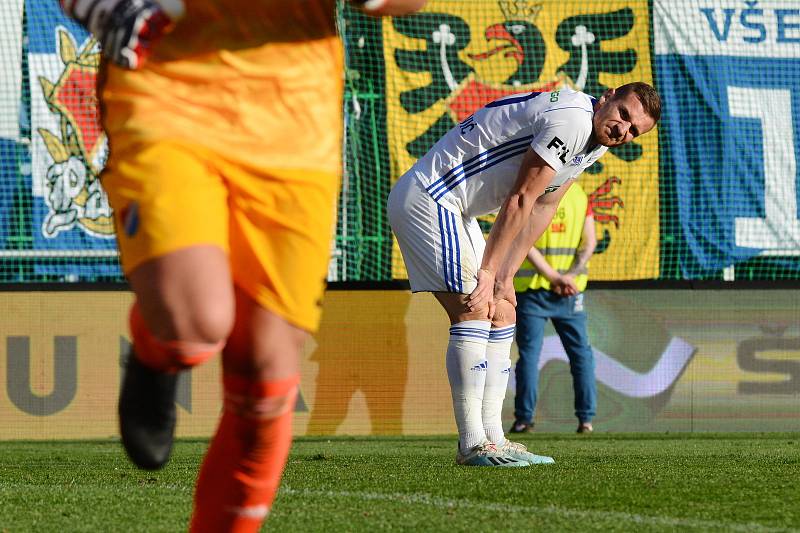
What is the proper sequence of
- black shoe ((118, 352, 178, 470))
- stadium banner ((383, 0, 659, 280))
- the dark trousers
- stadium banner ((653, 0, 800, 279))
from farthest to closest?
stadium banner ((653, 0, 800, 279)) < stadium banner ((383, 0, 659, 280)) < the dark trousers < black shoe ((118, 352, 178, 470))

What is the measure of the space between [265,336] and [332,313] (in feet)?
25.3

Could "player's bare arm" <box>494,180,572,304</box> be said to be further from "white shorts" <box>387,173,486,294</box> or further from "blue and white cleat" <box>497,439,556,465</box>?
"blue and white cleat" <box>497,439,556,465</box>

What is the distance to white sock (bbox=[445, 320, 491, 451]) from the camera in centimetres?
630

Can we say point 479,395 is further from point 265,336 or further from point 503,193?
point 265,336

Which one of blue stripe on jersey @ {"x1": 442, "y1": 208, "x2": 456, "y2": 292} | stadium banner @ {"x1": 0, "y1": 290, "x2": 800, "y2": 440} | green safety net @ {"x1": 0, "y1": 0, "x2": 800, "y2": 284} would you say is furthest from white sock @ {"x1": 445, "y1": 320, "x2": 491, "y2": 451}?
green safety net @ {"x1": 0, "y1": 0, "x2": 800, "y2": 284}

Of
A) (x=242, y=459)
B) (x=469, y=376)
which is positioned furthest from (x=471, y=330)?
(x=242, y=459)

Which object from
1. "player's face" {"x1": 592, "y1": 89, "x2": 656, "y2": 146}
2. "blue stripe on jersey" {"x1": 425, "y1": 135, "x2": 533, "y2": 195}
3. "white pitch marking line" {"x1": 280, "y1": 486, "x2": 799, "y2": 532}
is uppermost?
"player's face" {"x1": 592, "y1": 89, "x2": 656, "y2": 146}

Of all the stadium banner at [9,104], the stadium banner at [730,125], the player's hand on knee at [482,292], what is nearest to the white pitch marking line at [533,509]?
the player's hand on knee at [482,292]

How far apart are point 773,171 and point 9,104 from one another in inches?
262

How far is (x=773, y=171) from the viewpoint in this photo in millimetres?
11398

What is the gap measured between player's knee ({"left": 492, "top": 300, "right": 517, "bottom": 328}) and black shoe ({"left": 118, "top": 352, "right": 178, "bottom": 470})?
3.84 metres

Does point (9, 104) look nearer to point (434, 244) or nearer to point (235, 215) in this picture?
point (434, 244)

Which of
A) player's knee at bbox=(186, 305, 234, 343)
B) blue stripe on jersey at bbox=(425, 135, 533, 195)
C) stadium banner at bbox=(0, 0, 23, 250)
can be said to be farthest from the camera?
stadium banner at bbox=(0, 0, 23, 250)

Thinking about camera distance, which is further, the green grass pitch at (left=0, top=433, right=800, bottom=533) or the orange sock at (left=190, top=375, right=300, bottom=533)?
the green grass pitch at (left=0, top=433, right=800, bottom=533)
